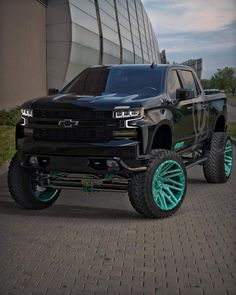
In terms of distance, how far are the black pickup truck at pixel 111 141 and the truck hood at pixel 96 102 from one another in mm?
10

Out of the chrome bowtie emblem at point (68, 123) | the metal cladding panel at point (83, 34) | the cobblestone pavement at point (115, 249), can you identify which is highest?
the metal cladding panel at point (83, 34)

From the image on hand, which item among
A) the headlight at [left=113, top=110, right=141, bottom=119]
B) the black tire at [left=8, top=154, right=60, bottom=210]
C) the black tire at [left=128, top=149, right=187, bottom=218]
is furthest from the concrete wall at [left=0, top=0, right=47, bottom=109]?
the black tire at [left=128, top=149, right=187, bottom=218]

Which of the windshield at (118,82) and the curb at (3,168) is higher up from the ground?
the windshield at (118,82)

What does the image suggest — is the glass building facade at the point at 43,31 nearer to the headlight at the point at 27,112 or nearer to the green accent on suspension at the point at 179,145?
the headlight at the point at 27,112

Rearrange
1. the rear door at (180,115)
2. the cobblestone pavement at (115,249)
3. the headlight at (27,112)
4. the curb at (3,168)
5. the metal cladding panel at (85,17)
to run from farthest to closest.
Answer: the curb at (3,168)
the rear door at (180,115)
the headlight at (27,112)
the metal cladding panel at (85,17)
the cobblestone pavement at (115,249)

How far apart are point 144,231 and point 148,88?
192 cm

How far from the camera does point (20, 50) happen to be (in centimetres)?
548

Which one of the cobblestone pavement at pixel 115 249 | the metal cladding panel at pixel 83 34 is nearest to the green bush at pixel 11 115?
the cobblestone pavement at pixel 115 249

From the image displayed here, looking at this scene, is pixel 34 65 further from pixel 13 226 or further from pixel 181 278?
pixel 181 278

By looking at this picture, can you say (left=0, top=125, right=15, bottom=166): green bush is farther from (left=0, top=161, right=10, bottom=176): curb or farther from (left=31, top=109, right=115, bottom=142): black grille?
(left=31, top=109, right=115, bottom=142): black grille

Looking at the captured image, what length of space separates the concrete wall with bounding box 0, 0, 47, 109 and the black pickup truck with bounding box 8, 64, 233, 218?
485 mm

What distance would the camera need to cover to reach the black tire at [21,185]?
575 cm

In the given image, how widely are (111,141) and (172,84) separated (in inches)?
63.2

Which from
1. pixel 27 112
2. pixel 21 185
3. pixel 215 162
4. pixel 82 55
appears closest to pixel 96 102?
pixel 27 112
